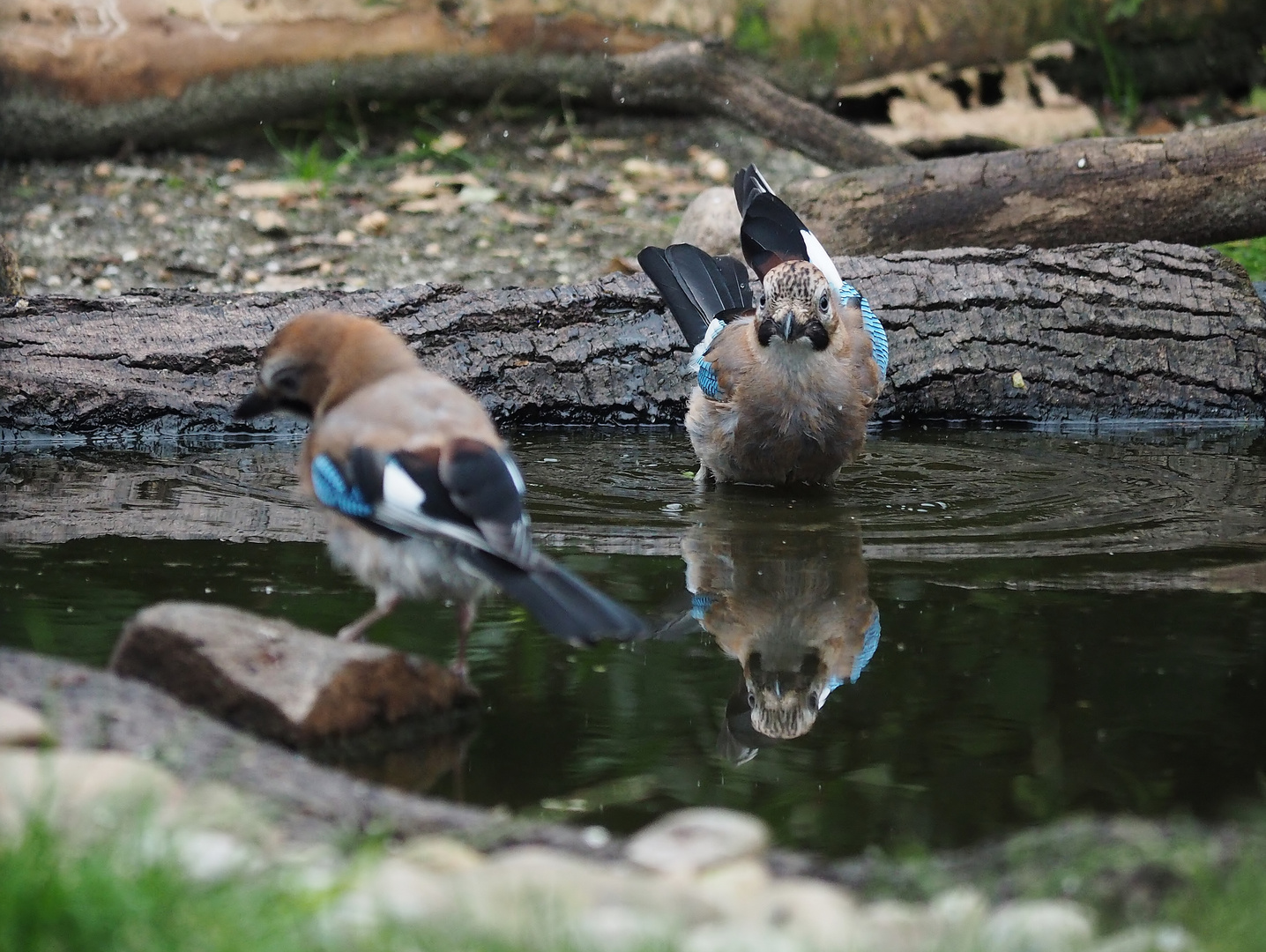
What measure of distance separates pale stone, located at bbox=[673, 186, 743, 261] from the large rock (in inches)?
199

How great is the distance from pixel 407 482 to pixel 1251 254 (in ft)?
23.1

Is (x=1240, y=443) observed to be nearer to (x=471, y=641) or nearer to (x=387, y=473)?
(x=471, y=641)

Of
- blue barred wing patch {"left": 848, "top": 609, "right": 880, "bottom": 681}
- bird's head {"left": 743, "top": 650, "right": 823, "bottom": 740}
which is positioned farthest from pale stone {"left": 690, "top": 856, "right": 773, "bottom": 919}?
blue barred wing patch {"left": 848, "top": 609, "right": 880, "bottom": 681}

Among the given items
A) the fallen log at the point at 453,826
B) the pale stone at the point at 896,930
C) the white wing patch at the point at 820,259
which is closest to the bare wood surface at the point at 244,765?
the fallen log at the point at 453,826

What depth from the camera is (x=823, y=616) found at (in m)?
4.41

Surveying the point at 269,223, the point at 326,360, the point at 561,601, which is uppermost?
the point at 269,223

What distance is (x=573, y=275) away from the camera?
9047 millimetres

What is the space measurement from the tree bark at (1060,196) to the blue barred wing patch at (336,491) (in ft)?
15.3

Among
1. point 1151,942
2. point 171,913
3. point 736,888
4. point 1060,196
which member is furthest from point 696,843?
point 1060,196

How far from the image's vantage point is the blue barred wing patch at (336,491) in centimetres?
355

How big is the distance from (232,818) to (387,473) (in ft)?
3.57

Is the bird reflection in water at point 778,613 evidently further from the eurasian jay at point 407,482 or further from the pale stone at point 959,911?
the pale stone at point 959,911

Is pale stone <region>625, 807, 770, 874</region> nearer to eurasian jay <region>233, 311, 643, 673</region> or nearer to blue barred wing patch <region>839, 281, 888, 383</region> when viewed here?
eurasian jay <region>233, 311, 643, 673</region>

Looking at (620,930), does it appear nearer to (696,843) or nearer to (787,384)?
(696,843)
